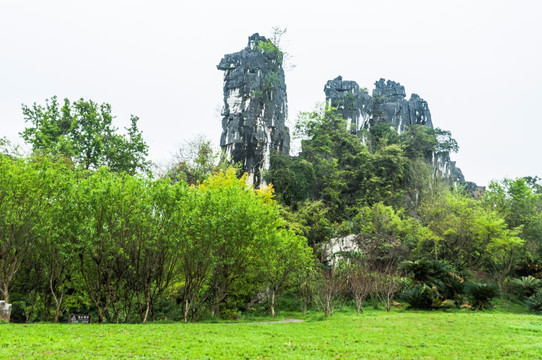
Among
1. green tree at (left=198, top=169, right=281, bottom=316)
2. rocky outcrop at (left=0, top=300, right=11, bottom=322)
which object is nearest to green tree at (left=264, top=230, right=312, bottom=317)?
green tree at (left=198, top=169, right=281, bottom=316)

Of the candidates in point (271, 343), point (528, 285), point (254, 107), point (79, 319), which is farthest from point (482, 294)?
point (254, 107)

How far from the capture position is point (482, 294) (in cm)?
1972

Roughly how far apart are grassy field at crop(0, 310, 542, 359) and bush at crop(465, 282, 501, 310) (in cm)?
816

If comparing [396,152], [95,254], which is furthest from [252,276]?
[396,152]

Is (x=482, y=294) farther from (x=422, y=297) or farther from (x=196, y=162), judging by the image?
(x=196, y=162)

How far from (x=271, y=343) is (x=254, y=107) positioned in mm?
32412

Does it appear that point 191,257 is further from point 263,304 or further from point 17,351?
point 263,304

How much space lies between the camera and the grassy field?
7.45 meters

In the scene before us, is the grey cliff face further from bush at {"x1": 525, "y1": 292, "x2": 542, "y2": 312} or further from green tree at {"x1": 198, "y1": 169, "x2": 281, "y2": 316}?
bush at {"x1": 525, "y1": 292, "x2": 542, "y2": 312}

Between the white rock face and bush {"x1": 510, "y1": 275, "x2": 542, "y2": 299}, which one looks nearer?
bush {"x1": 510, "y1": 275, "x2": 542, "y2": 299}

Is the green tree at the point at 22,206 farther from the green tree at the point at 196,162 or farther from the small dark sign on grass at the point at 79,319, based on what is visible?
the green tree at the point at 196,162

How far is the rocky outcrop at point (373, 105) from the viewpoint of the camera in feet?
158

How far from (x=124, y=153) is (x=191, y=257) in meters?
21.3

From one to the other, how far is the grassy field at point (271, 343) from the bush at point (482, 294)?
816 centimetres
